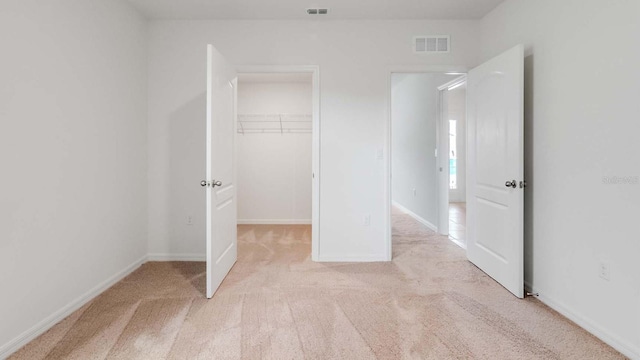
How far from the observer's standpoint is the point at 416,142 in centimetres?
621

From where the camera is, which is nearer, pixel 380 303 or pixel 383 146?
pixel 380 303

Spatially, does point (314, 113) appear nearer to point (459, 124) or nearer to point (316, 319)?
point (316, 319)

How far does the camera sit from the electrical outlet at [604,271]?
2.13 m

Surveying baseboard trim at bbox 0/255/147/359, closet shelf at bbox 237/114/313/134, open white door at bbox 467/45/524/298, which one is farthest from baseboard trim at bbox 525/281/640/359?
closet shelf at bbox 237/114/313/134

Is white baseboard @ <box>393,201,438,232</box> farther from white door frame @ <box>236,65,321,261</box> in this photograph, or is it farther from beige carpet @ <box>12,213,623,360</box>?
white door frame @ <box>236,65,321,261</box>

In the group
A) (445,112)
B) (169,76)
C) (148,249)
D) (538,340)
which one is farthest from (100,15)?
(445,112)

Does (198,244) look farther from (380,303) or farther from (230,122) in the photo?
(380,303)

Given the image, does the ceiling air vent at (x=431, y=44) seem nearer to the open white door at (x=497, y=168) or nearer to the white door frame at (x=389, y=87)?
the white door frame at (x=389, y=87)

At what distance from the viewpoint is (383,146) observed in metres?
3.75

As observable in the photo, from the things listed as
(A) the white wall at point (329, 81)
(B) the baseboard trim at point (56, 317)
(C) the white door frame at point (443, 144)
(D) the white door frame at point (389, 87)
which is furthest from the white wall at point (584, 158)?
(B) the baseboard trim at point (56, 317)

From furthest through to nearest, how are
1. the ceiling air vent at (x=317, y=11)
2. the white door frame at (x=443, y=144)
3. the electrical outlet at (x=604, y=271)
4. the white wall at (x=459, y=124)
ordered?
the white wall at (x=459, y=124) < the white door frame at (x=443, y=144) < the ceiling air vent at (x=317, y=11) < the electrical outlet at (x=604, y=271)

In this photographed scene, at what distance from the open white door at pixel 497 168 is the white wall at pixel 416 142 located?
64.0 inches

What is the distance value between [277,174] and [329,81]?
8.49 ft

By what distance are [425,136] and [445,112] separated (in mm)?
610
